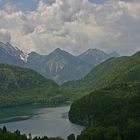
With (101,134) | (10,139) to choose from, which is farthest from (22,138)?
(101,134)

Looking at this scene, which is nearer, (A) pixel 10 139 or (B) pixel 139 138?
(A) pixel 10 139

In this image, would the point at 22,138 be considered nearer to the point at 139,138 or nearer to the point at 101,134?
the point at 101,134

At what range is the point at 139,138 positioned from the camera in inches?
7608

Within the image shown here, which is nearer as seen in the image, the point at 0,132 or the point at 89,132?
the point at 0,132

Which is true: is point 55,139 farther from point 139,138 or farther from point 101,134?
point 139,138

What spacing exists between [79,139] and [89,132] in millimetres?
10867

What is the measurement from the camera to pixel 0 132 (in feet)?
593

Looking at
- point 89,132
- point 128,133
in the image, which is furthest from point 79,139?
point 128,133

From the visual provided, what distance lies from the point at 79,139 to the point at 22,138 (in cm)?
2742

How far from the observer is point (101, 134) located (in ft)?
629

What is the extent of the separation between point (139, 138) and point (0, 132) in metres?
61.9

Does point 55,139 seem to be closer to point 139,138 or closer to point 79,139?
point 79,139

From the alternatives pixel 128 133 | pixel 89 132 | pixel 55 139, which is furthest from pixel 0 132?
pixel 128 133

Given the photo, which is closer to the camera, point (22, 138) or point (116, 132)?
point (22, 138)
